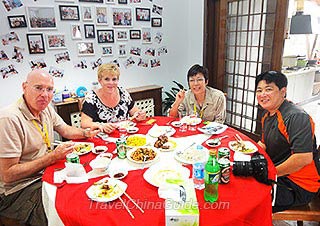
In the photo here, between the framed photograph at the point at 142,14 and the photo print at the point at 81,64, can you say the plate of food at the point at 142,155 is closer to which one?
the photo print at the point at 81,64

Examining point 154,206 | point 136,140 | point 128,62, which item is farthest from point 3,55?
point 154,206

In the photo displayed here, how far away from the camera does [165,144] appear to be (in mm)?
1656

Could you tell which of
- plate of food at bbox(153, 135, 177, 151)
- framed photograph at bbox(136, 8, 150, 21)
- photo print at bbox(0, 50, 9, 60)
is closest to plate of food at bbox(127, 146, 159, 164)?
plate of food at bbox(153, 135, 177, 151)

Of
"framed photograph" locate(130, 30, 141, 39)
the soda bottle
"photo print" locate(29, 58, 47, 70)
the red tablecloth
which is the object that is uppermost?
"framed photograph" locate(130, 30, 141, 39)

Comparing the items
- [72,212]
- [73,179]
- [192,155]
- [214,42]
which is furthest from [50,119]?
[214,42]

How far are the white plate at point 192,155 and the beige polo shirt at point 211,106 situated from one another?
0.84 meters

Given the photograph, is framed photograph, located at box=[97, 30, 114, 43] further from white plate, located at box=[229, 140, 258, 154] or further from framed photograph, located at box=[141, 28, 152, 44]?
white plate, located at box=[229, 140, 258, 154]

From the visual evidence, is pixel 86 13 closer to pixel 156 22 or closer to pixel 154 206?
pixel 156 22

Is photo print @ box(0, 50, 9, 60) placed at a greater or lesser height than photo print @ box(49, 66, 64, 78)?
greater

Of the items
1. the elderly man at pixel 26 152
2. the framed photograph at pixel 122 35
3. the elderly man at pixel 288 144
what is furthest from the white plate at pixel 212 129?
the framed photograph at pixel 122 35

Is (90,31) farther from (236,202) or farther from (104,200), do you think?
(236,202)

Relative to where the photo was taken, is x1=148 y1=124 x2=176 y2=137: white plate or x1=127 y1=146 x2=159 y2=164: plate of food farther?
x1=148 y1=124 x2=176 y2=137: white plate

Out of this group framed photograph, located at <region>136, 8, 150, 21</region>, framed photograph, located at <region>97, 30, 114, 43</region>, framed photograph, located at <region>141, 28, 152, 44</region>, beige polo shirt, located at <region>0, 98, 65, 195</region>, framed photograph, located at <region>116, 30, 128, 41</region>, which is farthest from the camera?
framed photograph, located at <region>141, 28, 152, 44</region>

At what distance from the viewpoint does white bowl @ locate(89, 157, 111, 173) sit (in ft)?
4.38
